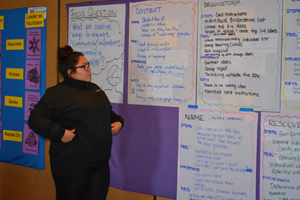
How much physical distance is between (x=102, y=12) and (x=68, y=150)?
1286 mm

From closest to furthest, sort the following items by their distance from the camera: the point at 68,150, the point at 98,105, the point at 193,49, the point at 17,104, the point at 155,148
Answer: the point at 68,150 < the point at 98,105 < the point at 193,49 < the point at 155,148 < the point at 17,104

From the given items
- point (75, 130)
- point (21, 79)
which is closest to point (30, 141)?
point (21, 79)

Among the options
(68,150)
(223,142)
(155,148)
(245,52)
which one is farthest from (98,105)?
(245,52)

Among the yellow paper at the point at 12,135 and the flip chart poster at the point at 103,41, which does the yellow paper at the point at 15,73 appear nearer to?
the yellow paper at the point at 12,135

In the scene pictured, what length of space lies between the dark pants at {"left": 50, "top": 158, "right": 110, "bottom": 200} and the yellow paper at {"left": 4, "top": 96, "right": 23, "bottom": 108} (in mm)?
1234

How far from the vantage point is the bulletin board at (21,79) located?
2.38m

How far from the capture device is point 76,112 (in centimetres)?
150

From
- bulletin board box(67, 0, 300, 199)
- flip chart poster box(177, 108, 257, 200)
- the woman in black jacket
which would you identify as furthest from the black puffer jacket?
flip chart poster box(177, 108, 257, 200)

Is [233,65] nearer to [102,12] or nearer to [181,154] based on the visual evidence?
[181,154]

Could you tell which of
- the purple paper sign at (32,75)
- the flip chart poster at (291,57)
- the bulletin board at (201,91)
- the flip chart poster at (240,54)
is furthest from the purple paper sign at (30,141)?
the flip chart poster at (291,57)

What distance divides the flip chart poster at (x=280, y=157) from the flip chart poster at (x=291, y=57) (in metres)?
0.12

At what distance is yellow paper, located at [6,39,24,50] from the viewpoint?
244 cm

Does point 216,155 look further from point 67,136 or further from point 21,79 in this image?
point 21,79

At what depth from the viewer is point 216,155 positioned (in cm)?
184
